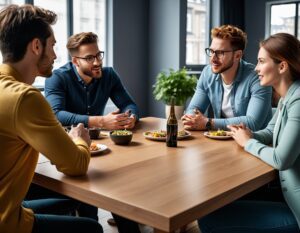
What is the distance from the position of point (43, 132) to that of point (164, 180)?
435 millimetres

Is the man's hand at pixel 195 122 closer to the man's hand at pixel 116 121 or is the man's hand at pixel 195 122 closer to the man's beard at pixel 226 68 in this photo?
the man's hand at pixel 116 121

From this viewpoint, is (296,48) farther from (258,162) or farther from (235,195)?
(235,195)

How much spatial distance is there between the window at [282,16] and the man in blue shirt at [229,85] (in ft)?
17.4

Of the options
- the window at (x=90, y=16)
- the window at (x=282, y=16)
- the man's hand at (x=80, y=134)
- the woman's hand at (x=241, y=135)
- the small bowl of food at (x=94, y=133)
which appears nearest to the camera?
the man's hand at (x=80, y=134)

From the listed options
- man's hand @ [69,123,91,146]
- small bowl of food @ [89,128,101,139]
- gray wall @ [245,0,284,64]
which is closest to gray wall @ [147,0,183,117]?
gray wall @ [245,0,284,64]

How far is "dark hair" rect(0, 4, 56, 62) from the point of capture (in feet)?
4.39

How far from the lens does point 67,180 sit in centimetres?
133

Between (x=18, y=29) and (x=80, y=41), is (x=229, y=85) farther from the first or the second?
(x=18, y=29)

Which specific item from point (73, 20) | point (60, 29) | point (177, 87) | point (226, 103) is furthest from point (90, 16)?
point (226, 103)

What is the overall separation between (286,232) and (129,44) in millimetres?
4688

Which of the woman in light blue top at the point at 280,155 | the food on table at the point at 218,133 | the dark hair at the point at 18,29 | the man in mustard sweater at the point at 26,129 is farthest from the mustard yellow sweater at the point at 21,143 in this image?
the food on table at the point at 218,133

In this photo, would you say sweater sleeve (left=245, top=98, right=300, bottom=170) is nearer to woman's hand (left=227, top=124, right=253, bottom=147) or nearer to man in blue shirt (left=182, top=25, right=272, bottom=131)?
woman's hand (left=227, top=124, right=253, bottom=147)

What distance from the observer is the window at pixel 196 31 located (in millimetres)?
6573

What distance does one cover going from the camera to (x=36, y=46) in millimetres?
1396
